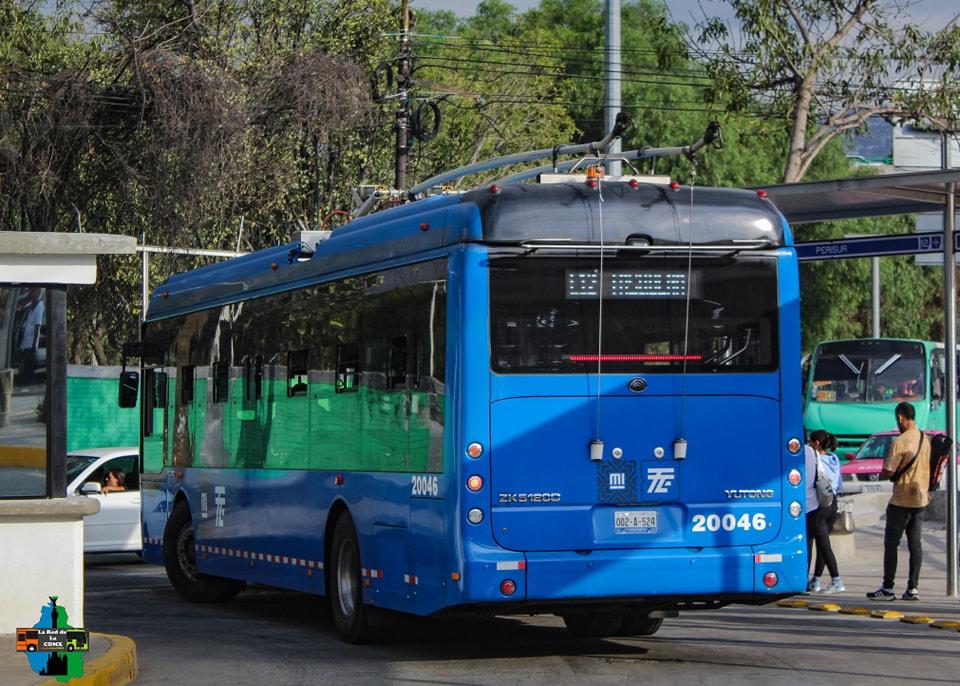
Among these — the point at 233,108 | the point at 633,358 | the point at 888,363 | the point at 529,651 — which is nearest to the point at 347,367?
the point at 529,651

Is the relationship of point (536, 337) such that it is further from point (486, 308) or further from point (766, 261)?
point (766, 261)

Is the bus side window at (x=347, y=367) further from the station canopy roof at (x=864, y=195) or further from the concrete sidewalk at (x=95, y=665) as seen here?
the station canopy roof at (x=864, y=195)

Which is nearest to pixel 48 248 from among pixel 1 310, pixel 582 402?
pixel 1 310

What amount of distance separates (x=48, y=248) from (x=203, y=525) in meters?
5.66

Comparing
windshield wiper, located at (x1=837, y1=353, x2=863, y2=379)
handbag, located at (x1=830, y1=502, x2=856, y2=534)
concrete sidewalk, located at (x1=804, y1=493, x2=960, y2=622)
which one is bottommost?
concrete sidewalk, located at (x1=804, y1=493, x2=960, y2=622)

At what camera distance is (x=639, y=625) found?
13.9m

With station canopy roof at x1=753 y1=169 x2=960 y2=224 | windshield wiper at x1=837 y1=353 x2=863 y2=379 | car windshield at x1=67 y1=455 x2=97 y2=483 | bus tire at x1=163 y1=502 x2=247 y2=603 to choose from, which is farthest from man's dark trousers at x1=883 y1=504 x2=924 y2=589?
windshield wiper at x1=837 y1=353 x2=863 y2=379

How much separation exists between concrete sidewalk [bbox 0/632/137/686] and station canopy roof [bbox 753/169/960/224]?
23.6 ft

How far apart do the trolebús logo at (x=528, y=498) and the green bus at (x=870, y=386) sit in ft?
108

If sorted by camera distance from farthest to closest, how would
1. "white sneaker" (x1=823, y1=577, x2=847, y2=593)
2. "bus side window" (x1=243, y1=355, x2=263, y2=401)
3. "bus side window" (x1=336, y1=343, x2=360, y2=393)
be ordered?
1. "white sneaker" (x1=823, y1=577, x2=847, y2=593)
2. "bus side window" (x1=243, y1=355, x2=263, y2=401)
3. "bus side window" (x1=336, y1=343, x2=360, y2=393)

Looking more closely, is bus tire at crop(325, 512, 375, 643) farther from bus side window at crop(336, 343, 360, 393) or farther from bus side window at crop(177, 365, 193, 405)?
bus side window at crop(177, 365, 193, 405)

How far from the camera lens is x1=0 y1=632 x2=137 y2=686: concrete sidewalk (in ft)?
33.9

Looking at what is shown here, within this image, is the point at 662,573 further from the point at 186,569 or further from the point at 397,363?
the point at 186,569

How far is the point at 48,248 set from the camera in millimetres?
12258
